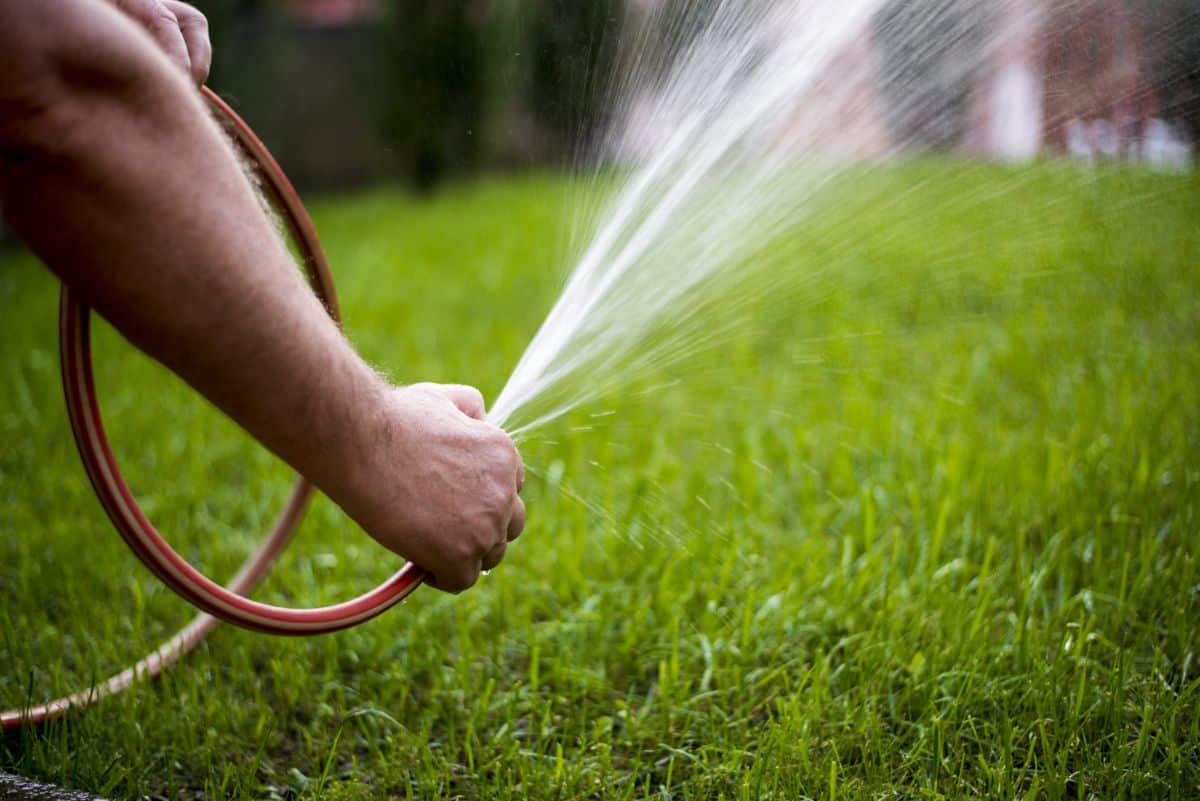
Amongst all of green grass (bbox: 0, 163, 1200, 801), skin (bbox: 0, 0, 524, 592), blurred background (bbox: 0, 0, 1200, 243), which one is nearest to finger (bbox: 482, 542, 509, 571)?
skin (bbox: 0, 0, 524, 592)

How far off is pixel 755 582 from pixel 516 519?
960 millimetres

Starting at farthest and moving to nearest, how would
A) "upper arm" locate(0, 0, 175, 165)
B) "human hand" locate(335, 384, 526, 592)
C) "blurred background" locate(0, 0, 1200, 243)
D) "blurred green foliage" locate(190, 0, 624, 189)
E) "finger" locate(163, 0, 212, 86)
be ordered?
1. "blurred green foliage" locate(190, 0, 624, 189)
2. "blurred background" locate(0, 0, 1200, 243)
3. "finger" locate(163, 0, 212, 86)
4. "human hand" locate(335, 384, 526, 592)
5. "upper arm" locate(0, 0, 175, 165)

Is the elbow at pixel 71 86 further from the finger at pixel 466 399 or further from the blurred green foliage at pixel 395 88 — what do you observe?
the blurred green foliage at pixel 395 88

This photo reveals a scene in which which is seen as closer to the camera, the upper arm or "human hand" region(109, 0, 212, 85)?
the upper arm

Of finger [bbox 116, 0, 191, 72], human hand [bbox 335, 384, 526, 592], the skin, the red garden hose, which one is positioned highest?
finger [bbox 116, 0, 191, 72]

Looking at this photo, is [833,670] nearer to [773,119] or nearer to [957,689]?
[957,689]

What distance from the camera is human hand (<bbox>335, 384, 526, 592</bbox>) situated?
1418mm

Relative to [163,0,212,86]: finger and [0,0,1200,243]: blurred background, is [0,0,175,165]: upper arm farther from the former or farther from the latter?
[0,0,1200,243]: blurred background

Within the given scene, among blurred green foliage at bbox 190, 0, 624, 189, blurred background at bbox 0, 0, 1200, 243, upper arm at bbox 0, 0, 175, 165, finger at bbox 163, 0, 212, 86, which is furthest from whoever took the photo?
blurred green foliage at bbox 190, 0, 624, 189

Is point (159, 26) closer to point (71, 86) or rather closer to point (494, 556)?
point (71, 86)

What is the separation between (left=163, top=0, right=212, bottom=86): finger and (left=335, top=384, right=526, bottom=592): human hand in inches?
23.4

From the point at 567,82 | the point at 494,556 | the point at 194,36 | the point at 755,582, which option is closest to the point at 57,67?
the point at 194,36

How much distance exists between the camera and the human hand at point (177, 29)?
159 cm

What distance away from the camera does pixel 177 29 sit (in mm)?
1623
